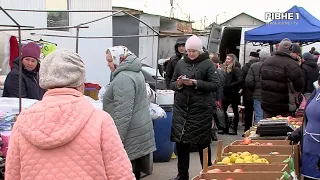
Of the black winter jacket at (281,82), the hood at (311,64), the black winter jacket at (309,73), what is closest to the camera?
the black winter jacket at (281,82)

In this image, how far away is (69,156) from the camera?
8.52 ft

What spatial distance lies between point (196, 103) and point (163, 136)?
6.02 ft

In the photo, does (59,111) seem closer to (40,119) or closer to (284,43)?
(40,119)

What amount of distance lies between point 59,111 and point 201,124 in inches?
160

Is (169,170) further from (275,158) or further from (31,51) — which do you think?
(275,158)

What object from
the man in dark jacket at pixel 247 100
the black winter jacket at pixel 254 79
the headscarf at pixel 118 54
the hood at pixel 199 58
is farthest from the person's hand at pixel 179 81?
the man in dark jacket at pixel 247 100

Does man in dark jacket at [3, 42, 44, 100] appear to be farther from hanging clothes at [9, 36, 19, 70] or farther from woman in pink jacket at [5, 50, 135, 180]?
hanging clothes at [9, 36, 19, 70]

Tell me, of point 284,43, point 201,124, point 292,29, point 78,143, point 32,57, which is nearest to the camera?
point 78,143

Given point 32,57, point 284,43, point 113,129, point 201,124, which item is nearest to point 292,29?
point 284,43

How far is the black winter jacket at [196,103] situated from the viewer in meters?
6.46

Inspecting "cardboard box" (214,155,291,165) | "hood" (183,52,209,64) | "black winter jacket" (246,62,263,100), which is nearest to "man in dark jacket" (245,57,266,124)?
"black winter jacket" (246,62,263,100)

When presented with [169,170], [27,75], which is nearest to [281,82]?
[169,170]

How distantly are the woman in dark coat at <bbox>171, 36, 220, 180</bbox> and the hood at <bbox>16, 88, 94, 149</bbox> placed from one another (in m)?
3.77

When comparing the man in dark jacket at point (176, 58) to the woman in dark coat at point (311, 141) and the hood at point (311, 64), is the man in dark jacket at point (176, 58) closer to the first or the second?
the hood at point (311, 64)
